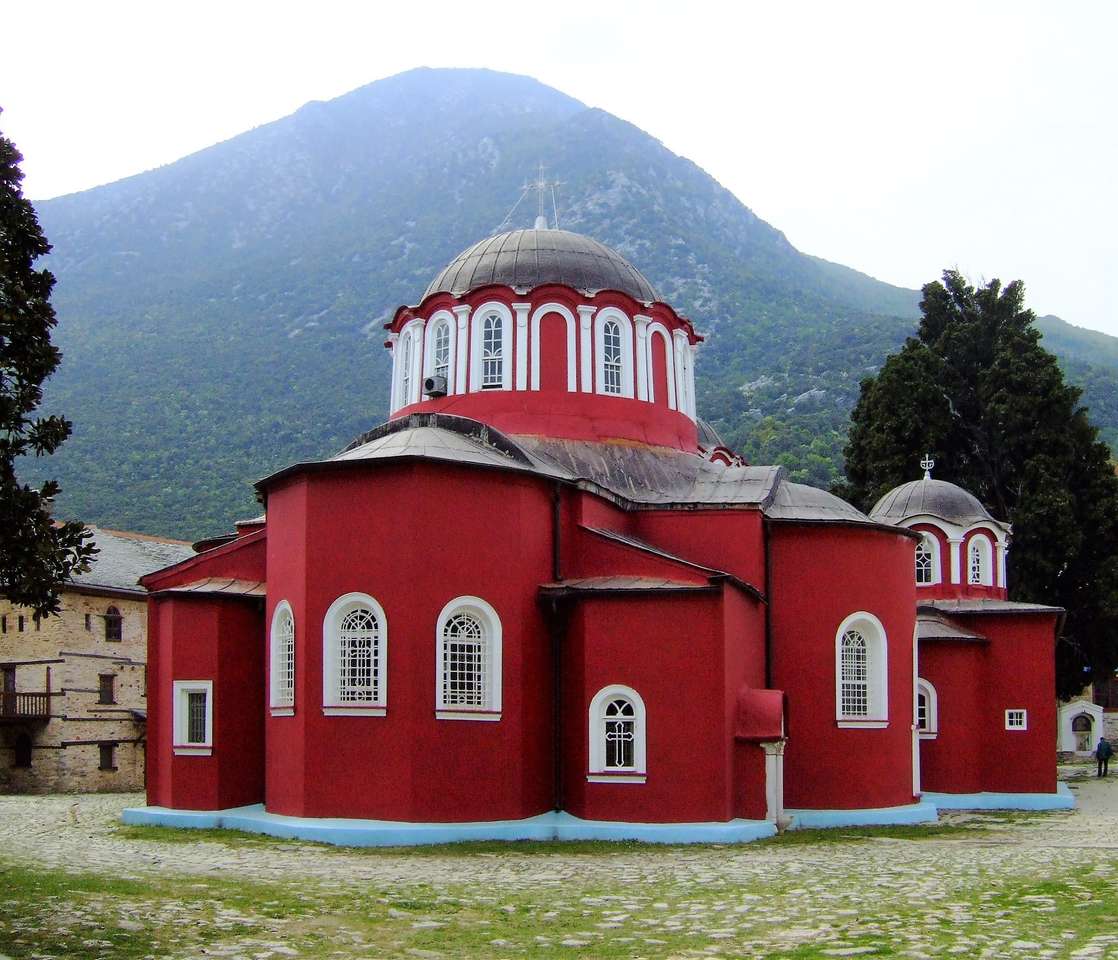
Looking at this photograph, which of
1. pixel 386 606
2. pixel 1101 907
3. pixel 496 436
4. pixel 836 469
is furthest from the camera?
pixel 836 469

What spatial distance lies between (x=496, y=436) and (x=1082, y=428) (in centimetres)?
2356

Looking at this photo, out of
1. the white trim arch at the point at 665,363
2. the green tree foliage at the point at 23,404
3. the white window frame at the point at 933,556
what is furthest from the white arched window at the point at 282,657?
the white window frame at the point at 933,556

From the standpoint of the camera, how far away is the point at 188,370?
239ft

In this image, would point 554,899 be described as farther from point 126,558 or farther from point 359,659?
point 126,558

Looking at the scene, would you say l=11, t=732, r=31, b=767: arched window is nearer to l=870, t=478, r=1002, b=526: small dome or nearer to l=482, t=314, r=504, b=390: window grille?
l=482, t=314, r=504, b=390: window grille

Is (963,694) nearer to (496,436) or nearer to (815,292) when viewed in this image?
(496,436)

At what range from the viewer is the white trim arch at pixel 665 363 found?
24.5 meters

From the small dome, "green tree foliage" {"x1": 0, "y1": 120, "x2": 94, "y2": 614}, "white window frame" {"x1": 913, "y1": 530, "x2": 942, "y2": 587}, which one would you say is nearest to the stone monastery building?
"white window frame" {"x1": 913, "y1": 530, "x2": 942, "y2": 587}

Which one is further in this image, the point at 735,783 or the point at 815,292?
the point at 815,292

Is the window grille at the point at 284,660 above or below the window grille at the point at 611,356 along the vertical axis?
below

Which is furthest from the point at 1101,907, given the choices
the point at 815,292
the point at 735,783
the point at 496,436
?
the point at 815,292

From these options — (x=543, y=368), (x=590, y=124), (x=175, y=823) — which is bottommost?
(x=175, y=823)

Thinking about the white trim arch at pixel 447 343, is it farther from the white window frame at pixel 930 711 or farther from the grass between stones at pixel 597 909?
the white window frame at pixel 930 711

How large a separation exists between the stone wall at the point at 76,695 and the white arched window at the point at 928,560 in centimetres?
1956
